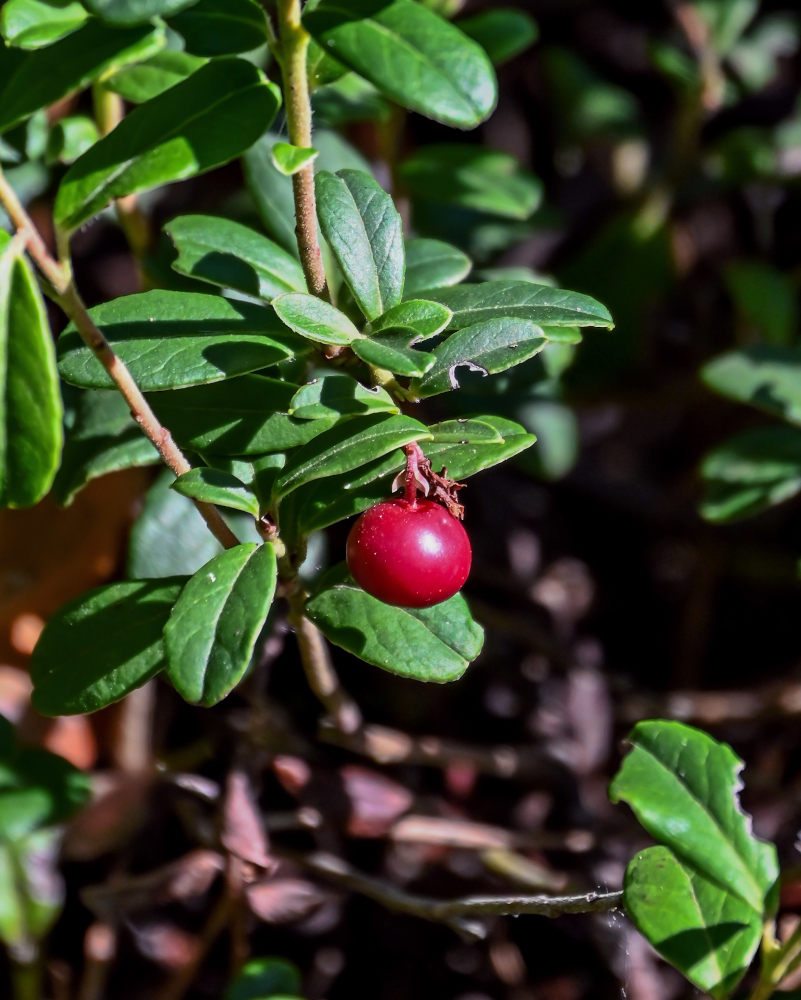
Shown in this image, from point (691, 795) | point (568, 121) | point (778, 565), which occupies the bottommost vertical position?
point (778, 565)

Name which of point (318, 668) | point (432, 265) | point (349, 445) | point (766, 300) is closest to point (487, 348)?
point (349, 445)

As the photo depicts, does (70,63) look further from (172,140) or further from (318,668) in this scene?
(318,668)

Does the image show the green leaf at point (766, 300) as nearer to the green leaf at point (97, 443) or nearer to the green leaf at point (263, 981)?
the green leaf at point (97, 443)

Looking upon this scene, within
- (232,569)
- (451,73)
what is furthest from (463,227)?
(232,569)

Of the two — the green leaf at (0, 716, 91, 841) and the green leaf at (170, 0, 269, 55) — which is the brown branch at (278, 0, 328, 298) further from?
the green leaf at (0, 716, 91, 841)

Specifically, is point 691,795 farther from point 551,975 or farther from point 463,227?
point 463,227

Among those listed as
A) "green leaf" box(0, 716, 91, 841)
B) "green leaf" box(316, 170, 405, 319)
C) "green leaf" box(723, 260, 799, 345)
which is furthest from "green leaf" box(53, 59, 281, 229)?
"green leaf" box(723, 260, 799, 345)
